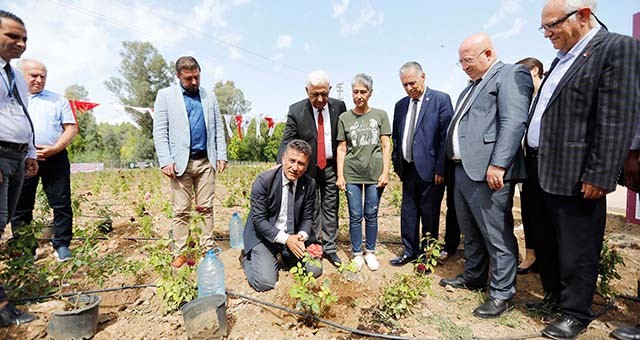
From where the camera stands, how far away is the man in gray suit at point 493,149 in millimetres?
2295

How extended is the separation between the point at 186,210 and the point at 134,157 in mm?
34721

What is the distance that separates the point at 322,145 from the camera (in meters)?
3.28

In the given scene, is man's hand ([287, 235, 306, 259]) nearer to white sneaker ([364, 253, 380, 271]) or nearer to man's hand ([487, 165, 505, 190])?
white sneaker ([364, 253, 380, 271])

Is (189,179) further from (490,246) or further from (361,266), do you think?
(490,246)

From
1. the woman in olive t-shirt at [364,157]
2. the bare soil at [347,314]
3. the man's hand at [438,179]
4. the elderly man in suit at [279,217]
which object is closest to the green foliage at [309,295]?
the bare soil at [347,314]

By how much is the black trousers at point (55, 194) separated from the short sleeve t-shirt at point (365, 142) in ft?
9.42

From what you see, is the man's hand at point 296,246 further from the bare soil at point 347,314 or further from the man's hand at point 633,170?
the man's hand at point 633,170

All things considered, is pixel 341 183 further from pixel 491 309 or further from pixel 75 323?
Answer: pixel 75 323

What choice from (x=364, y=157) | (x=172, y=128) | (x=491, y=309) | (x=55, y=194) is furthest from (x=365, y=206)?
(x=55, y=194)

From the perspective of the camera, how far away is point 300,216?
3.12 metres

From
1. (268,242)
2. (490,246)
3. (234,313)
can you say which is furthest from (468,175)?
(234,313)

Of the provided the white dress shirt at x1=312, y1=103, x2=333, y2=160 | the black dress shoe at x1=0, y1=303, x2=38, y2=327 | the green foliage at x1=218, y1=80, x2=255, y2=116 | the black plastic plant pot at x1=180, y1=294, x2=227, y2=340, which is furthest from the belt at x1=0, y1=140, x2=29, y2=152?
the green foliage at x1=218, y1=80, x2=255, y2=116

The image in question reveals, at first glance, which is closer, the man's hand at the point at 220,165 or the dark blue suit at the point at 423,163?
the dark blue suit at the point at 423,163

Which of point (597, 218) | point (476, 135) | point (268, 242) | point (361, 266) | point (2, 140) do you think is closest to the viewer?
point (597, 218)
